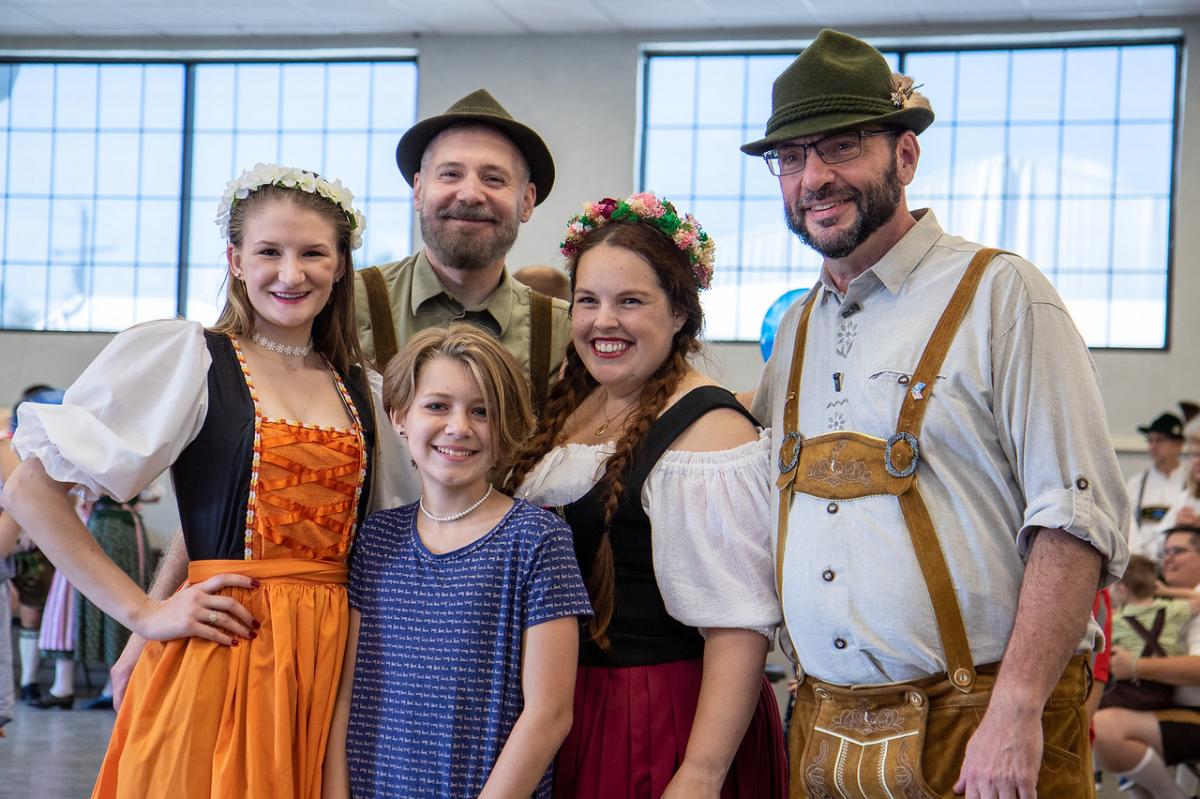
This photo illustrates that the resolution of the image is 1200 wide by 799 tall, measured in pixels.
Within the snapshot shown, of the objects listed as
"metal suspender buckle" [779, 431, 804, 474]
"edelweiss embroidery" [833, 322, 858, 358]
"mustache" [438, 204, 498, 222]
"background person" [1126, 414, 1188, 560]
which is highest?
"mustache" [438, 204, 498, 222]

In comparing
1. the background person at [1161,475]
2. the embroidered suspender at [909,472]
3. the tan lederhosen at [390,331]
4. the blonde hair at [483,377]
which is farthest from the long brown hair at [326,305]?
the background person at [1161,475]

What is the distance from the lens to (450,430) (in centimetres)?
190

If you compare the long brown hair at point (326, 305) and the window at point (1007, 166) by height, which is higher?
the window at point (1007, 166)

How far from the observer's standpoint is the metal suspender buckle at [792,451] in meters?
1.93

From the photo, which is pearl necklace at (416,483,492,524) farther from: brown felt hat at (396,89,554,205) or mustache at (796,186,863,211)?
brown felt hat at (396,89,554,205)

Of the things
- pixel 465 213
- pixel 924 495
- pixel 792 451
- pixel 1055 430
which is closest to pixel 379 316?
pixel 465 213

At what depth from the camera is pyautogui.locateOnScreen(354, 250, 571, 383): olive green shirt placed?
8.70ft

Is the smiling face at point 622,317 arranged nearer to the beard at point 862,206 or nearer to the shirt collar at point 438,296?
the beard at point 862,206

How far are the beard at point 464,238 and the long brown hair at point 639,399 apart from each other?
418 millimetres

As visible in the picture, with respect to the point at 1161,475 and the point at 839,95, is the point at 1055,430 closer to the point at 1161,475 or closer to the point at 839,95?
the point at 839,95

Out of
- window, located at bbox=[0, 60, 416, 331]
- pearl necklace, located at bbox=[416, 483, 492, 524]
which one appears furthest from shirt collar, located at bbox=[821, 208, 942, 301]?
window, located at bbox=[0, 60, 416, 331]

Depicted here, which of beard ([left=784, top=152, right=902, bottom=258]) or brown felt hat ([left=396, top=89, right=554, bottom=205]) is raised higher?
brown felt hat ([left=396, top=89, right=554, bottom=205])

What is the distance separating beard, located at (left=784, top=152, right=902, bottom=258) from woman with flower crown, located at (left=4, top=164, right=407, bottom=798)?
0.82 metres

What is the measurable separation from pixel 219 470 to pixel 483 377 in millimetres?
441
